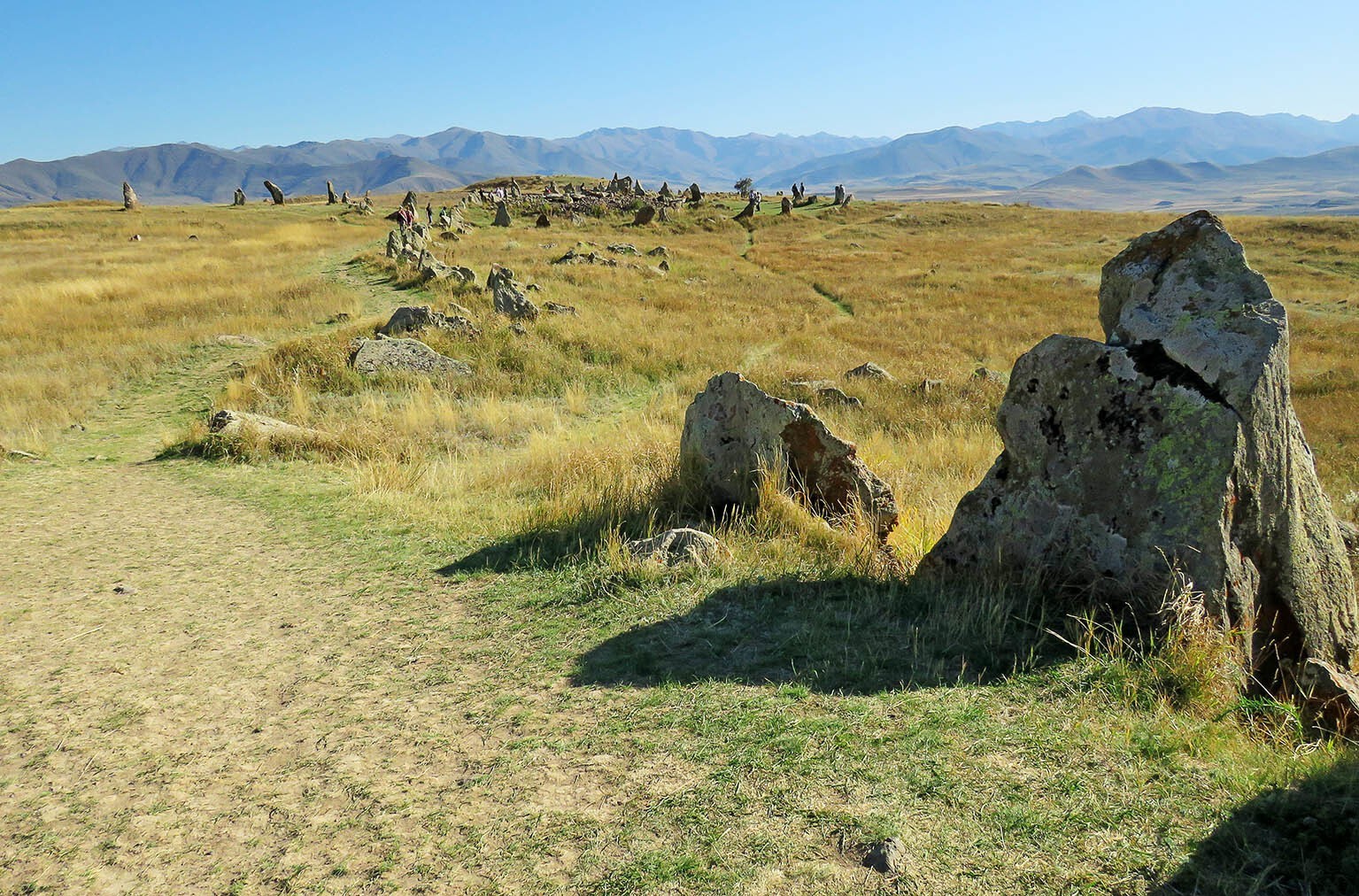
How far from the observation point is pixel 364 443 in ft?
34.6

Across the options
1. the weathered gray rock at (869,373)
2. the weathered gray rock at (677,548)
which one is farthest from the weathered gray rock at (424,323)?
the weathered gray rock at (677,548)

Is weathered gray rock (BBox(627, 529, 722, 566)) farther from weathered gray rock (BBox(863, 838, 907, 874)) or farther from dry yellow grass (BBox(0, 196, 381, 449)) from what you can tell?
dry yellow grass (BBox(0, 196, 381, 449))

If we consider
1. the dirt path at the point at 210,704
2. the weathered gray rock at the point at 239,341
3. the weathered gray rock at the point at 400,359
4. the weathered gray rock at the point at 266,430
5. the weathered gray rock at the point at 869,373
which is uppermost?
the weathered gray rock at the point at 239,341

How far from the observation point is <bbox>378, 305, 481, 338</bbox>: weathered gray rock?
56.3 ft

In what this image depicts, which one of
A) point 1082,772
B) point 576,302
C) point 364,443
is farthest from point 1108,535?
point 576,302

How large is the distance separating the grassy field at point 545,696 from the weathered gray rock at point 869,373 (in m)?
4.29

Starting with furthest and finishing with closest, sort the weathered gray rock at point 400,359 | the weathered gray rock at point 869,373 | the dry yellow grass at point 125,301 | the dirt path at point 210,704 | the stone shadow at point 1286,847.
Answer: the weathered gray rock at point 869,373
the weathered gray rock at point 400,359
the dry yellow grass at point 125,301
the dirt path at point 210,704
the stone shadow at point 1286,847

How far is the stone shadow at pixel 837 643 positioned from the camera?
4.56 m

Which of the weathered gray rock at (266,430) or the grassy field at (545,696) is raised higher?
the weathered gray rock at (266,430)

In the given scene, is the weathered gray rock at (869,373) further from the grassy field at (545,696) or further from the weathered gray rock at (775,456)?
the weathered gray rock at (775,456)

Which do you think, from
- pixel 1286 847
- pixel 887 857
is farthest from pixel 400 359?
pixel 1286 847

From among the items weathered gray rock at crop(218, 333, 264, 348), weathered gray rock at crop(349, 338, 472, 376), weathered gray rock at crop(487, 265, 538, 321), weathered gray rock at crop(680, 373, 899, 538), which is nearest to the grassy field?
weathered gray rock at crop(680, 373, 899, 538)

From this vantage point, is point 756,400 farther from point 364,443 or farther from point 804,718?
point 364,443

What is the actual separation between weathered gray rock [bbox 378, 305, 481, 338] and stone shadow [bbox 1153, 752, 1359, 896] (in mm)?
15922
